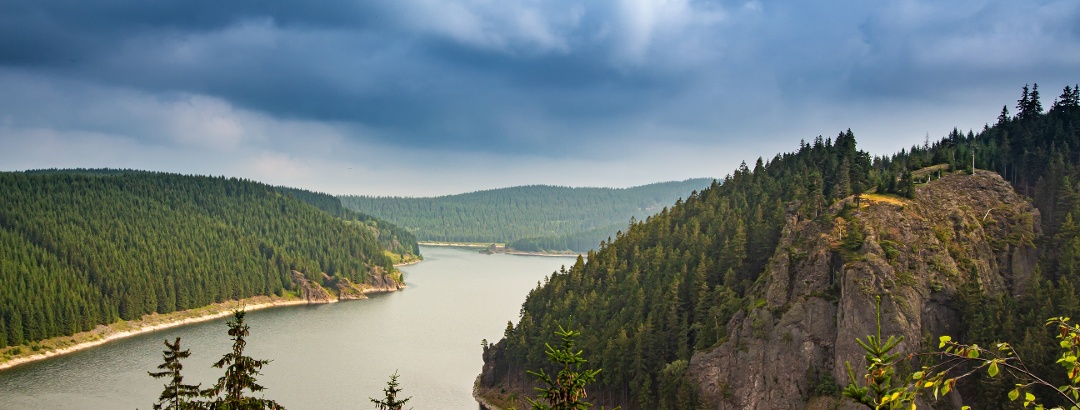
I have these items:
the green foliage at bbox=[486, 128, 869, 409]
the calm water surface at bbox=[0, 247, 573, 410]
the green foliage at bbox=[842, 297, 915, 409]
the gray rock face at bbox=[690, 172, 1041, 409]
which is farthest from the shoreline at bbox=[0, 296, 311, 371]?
the green foliage at bbox=[842, 297, 915, 409]

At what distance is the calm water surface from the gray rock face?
36.1 metres

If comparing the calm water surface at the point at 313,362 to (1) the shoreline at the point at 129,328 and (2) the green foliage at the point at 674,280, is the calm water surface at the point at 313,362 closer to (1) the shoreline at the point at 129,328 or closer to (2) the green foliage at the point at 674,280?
(1) the shoreline at the point at 129,328

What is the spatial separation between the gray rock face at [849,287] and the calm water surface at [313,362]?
3610 centimetres

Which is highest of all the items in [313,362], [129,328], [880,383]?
[880,383]

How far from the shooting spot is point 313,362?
11612cm

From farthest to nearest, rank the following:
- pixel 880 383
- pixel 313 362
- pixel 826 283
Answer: pixel 313 362
pixel 826 283
pixel 880 383

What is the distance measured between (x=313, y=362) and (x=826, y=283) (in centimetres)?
7753

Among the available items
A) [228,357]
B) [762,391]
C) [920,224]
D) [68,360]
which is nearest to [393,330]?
[68,360]

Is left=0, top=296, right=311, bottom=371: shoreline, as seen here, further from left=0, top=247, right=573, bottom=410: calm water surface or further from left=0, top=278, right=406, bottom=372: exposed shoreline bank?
left=0, top=247, right=573, bottom=410: calm water surface

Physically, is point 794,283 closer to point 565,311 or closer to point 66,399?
point 565,311

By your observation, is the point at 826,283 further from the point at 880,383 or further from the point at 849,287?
the point at 880,383

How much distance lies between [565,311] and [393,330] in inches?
2159

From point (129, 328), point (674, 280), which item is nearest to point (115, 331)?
point (129, 328)

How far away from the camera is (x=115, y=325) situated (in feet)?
484
